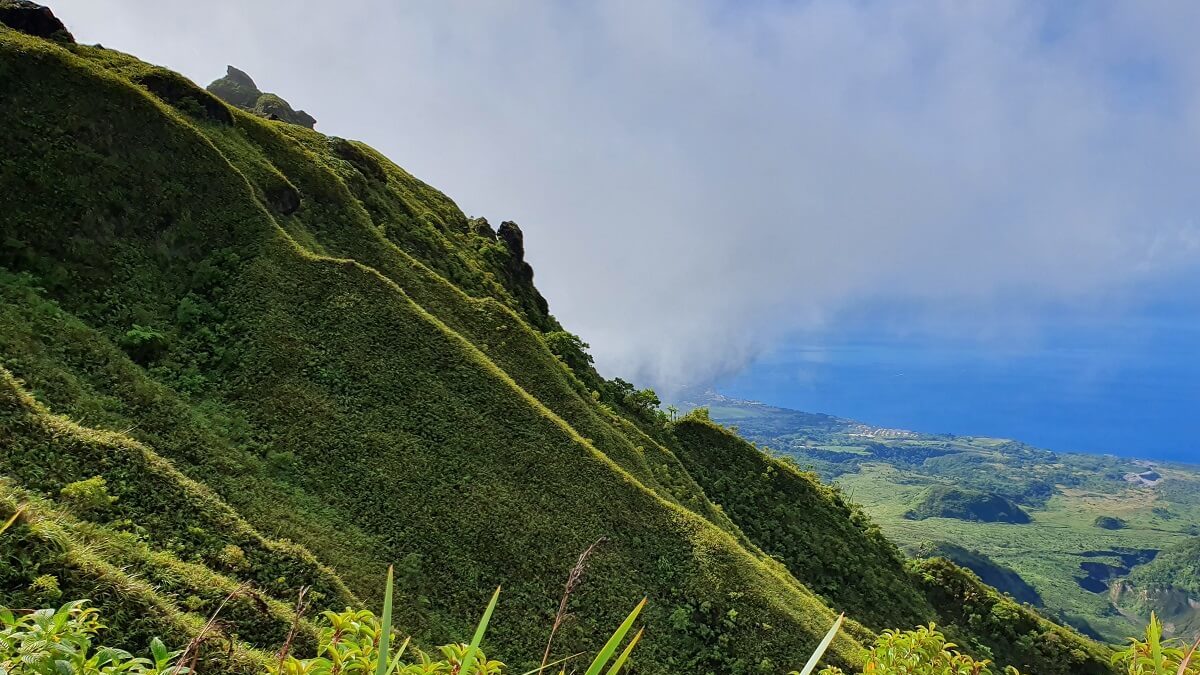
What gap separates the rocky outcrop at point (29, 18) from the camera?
3028 centimetres

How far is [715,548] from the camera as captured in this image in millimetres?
23906

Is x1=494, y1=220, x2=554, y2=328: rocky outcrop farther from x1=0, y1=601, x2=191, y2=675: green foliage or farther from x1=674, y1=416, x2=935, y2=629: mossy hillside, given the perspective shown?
x1=0, y1=601, x2=191, y2=675: green foliage

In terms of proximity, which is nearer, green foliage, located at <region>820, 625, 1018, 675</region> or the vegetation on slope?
green foliage, located at <region>820, 625, 1018, 675</region>

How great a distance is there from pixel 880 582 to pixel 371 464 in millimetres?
31797

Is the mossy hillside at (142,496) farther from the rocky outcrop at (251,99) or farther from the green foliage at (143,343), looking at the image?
the rocky outcrop at (251,99)

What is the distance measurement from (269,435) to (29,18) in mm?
28565

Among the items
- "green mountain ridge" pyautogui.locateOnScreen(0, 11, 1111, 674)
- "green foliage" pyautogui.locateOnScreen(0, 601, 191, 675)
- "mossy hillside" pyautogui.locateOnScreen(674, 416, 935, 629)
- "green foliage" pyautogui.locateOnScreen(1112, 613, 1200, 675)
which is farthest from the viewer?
"mossy hillside" pyautogui.locateOnScreen(674, 416, 935, 629)

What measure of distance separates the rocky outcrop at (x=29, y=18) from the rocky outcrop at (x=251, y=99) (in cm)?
3644

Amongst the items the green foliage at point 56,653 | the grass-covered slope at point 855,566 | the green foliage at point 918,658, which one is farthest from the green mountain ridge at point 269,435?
the green foliage at point 918,658

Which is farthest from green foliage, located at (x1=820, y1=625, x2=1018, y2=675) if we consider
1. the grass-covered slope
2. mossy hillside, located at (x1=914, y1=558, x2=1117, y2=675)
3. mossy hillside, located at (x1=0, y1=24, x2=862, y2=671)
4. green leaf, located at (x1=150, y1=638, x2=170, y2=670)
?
mossy hillside, located at (x1=914, y1=558, x2=1117, y2=675)

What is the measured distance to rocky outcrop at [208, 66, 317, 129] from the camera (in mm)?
80562

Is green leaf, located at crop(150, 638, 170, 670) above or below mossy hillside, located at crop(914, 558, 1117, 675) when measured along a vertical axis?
below

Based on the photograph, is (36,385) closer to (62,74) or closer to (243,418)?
(243,418)

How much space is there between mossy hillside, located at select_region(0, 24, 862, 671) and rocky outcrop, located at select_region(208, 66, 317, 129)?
48681 millimetres
